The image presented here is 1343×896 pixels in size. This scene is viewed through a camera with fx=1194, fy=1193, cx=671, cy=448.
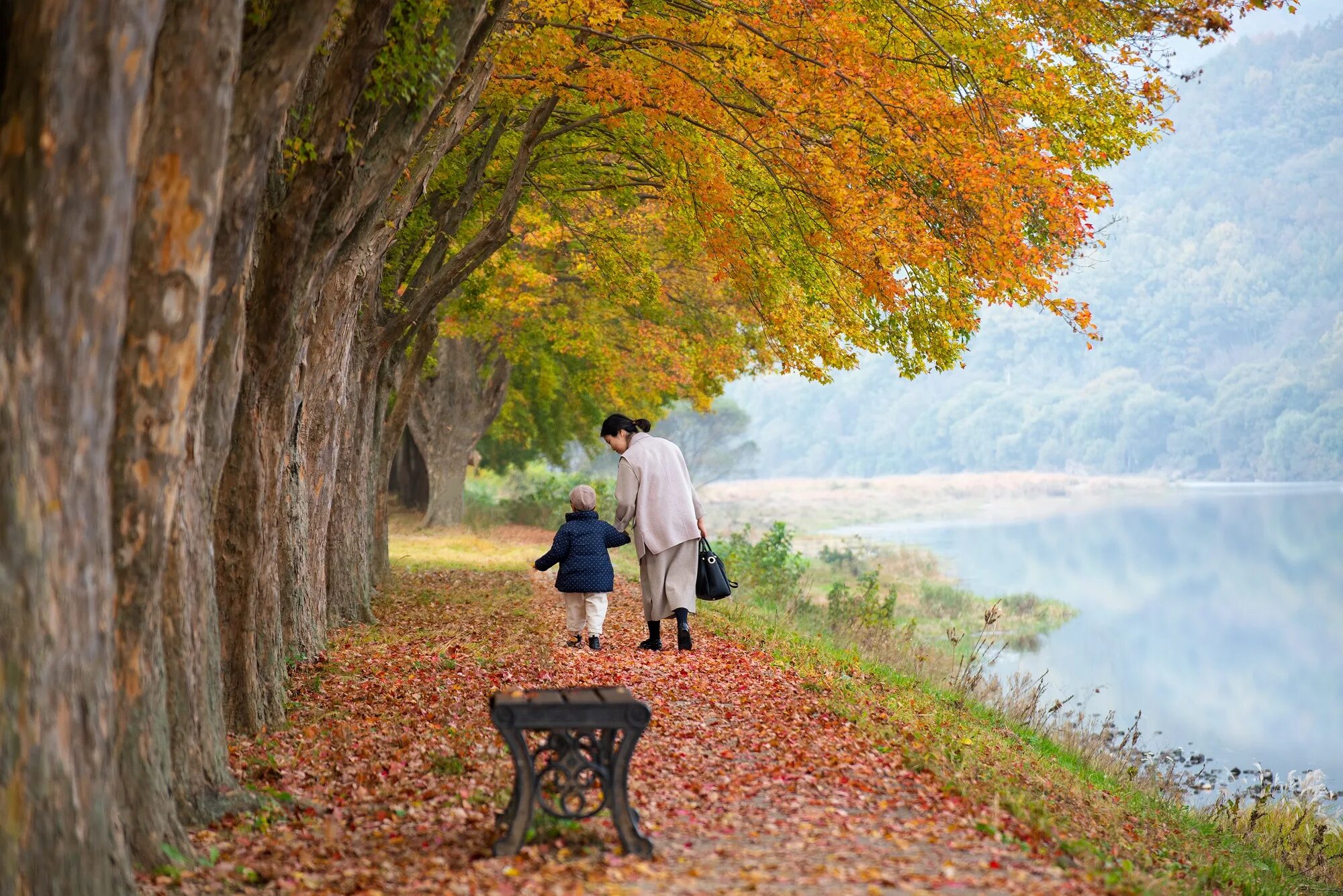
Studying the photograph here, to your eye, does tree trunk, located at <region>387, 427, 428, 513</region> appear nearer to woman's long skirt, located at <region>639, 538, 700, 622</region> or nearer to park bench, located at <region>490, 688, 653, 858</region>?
woman's long skirt, located at <region>639, 538, 700, 622</region>

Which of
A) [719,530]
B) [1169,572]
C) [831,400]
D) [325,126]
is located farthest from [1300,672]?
[831,400]

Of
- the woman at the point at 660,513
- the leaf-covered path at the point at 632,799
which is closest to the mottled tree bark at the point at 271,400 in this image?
the leaf-covered path at the point at 632,799

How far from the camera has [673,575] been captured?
406 inches

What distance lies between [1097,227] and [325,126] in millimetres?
6210

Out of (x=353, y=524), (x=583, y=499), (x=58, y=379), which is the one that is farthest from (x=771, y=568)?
(x=58, y=379)

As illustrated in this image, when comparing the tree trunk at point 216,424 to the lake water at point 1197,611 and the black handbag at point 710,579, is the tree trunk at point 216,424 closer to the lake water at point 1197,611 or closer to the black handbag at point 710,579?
the black handbag at point 710,579

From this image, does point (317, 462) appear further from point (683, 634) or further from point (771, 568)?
point (771, 568)

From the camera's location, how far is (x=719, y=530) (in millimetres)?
56344

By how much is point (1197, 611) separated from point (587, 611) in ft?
89.4

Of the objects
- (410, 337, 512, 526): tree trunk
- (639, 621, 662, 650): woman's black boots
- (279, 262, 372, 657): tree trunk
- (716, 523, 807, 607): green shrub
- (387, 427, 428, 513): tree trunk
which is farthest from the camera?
(387, 427, 428, 513): tree trunk

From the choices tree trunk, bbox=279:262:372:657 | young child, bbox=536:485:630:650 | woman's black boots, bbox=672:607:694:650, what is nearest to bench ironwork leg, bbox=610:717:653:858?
tree trunk, bbox=279:262:372:657

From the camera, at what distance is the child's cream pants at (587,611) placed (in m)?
10.4

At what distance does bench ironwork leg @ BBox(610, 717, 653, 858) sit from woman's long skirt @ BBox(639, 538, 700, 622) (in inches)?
200

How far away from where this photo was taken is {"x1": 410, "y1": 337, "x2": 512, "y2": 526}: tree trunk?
25859 millimetres
